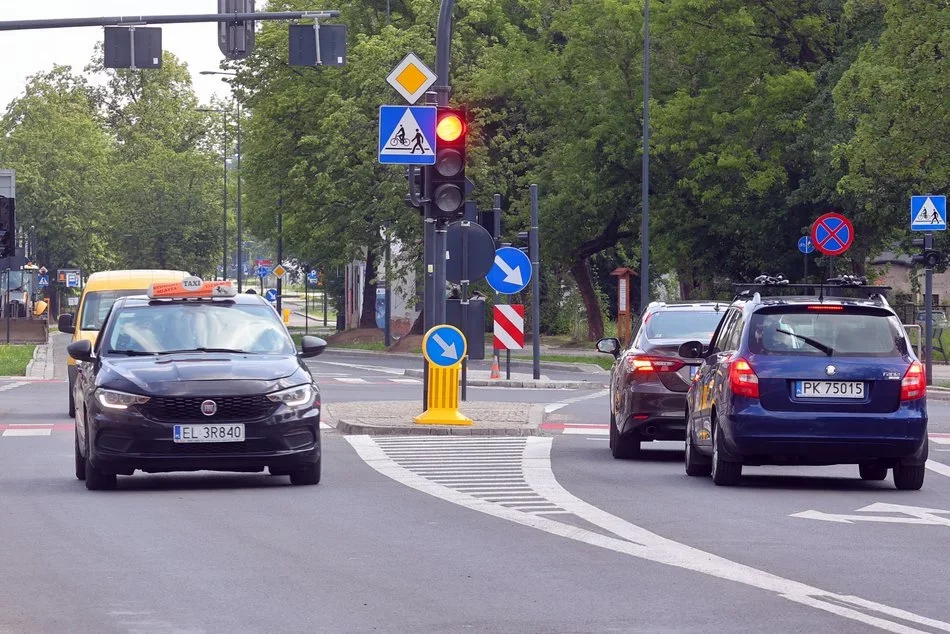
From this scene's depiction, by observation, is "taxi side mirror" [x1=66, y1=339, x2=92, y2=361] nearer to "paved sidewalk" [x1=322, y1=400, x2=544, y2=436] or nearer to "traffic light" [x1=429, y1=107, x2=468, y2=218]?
"traffic light" [x1=429, y1=107, x2=468, y2=218]

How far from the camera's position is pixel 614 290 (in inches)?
2859

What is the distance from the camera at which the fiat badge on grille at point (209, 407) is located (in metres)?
14.3

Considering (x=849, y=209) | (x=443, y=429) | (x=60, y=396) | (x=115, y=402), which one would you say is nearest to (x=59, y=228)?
(x=849, y=209)

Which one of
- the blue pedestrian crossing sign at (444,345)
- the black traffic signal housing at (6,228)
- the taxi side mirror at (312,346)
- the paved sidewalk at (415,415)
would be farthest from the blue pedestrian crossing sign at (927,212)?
the taxi side mirror at (312,346)

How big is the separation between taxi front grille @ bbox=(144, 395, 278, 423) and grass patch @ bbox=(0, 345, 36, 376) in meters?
26.2

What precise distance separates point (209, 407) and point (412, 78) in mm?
8244

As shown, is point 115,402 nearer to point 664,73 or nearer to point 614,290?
point 664,73

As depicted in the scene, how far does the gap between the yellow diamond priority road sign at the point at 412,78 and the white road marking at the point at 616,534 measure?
4.40m

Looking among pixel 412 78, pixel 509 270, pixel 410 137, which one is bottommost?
pixel 509 270

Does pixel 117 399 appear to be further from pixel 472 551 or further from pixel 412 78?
pixel 412 78

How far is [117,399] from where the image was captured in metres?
14.3

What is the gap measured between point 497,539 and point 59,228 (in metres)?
90.1

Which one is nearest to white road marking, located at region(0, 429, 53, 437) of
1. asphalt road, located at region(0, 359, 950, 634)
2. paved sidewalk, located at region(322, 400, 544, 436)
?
paved sidewalk, located at region(322, 400, 544, 436)

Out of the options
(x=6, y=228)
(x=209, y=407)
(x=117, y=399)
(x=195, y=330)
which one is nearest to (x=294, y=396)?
(x=209, y=407)
